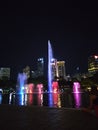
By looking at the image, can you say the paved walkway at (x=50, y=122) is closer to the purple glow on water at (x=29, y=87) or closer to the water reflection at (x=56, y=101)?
the water reflection at (x=56, y=101)

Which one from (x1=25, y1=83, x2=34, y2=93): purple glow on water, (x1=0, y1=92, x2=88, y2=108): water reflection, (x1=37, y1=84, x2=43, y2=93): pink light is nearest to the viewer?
(x1=0, y1=92, x2=88, y2=108): water reflection

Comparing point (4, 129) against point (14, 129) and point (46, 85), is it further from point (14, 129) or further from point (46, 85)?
point (46, 85)

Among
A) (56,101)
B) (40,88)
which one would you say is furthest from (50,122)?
(40,88)

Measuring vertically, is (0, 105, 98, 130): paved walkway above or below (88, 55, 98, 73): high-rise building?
below

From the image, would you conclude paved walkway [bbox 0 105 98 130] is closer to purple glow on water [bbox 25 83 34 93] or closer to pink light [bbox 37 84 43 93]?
pink light [bbox 37 84 43 93]

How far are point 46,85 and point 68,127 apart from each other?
83.3 m

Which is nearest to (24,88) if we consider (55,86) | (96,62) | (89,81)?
(55,86)

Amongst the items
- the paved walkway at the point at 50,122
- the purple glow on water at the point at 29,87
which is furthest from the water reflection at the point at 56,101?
the purple glow on water at the point at 29,87

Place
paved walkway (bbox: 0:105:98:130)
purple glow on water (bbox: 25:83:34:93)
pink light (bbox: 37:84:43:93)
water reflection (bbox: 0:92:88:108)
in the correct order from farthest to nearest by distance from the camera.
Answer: purple glow on water (bbox: 25:83:34:93) < pink light (bbox: 37:84:43:93) < water reflection (bbox: 0:92:88:108) < paved walkway (bbox: 0:105:98:130)

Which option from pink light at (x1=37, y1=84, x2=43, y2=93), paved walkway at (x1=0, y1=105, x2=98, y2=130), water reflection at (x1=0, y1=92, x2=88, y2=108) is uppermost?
pink light at (x1=37, y1=84, x2=43, y2=93)

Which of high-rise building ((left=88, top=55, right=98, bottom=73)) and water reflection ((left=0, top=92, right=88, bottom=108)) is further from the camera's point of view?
high-rise building ((left=88, top=55, right=98, bottom=73))

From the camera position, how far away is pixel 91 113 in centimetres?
1184

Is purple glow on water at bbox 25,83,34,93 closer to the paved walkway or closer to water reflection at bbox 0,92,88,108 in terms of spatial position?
water reflection at bbox 0,92,88,108

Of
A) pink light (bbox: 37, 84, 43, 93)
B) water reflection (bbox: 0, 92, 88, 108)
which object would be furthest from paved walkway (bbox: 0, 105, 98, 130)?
pink light (bbox: 37, 84, 43, 93)
